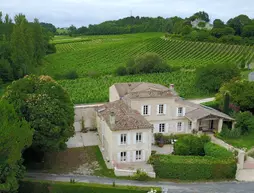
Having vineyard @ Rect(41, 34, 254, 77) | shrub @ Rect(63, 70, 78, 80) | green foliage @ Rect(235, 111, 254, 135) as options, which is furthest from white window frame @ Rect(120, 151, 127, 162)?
vineyard @ Rect(41, 34, 254, 77)

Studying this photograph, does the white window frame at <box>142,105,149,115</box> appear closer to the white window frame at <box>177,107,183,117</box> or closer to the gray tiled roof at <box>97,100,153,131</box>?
the gray tiled roof at <box>97,100,153,131</box>

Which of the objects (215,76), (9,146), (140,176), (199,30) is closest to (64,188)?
(9,146)

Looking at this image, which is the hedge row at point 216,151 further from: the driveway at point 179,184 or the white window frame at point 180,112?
the white window frame at point 180,112

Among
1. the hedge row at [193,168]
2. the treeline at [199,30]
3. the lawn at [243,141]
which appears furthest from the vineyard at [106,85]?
the treeline at [199,30]

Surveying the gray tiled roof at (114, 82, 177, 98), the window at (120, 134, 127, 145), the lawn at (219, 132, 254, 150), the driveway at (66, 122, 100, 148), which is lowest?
the lawn at (219, 132, 254, 150)

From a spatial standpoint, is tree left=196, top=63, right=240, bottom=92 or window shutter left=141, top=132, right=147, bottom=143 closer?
window shutter left=141, top=132, right=147, bottom=143
